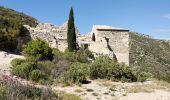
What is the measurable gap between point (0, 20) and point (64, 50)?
625cm

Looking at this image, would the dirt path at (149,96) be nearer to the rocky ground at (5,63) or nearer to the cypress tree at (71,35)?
the rocky ground at (5,63)

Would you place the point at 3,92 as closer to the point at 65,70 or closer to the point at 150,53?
the point at 65,70

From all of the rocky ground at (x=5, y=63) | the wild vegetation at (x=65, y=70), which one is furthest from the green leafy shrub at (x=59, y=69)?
the rocky ground at (x=5, y=63)

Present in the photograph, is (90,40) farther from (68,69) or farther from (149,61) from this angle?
(149,61)

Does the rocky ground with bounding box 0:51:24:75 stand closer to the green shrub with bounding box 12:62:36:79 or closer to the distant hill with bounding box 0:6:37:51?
the green shrub with bounding box 12:62:36:79

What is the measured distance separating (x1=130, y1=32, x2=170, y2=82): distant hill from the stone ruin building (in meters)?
30.3

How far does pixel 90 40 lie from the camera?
3384 centimetres

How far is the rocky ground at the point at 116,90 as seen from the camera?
16.8 m

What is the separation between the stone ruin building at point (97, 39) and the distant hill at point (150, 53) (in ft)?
99.5

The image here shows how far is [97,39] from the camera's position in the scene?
33.6 m

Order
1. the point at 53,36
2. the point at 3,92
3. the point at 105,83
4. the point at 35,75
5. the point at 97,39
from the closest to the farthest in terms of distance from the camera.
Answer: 1. the point at 3,92
2. the point at 35,75
3. the point at 105,83
4. the point at 53,36
5. the point at 97,39

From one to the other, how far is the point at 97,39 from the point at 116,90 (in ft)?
50.7

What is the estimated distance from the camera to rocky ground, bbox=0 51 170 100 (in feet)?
55.1

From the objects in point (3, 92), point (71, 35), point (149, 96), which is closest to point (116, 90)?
point (149, 96)
